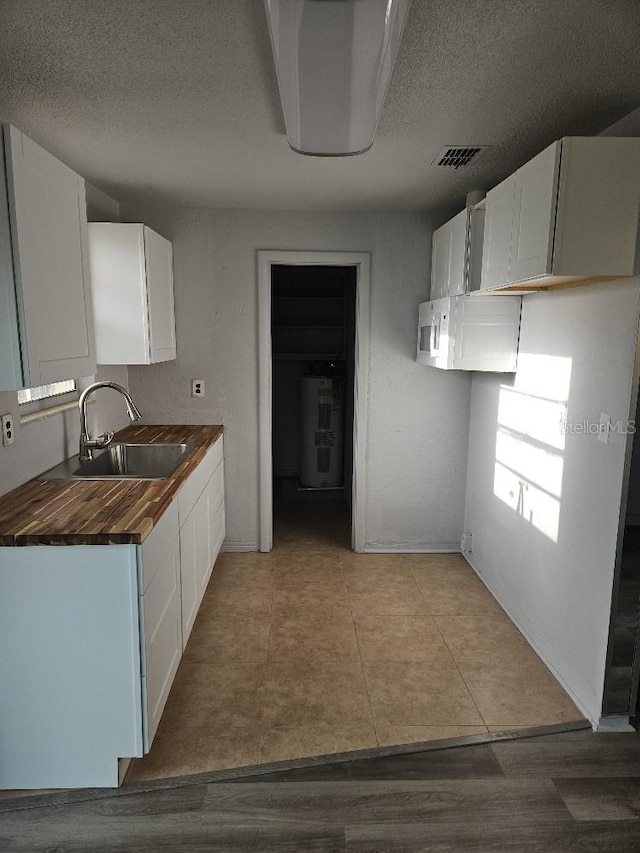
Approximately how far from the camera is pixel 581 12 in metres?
1.44

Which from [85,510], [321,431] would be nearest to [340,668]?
[85,510]

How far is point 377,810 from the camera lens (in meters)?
1.87

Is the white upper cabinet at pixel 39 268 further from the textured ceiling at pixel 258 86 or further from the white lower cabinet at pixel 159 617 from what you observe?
the white lower cabinet at pixel 159 617

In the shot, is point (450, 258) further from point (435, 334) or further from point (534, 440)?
point (534, 440)

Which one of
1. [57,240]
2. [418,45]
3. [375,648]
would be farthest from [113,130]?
[375,648]

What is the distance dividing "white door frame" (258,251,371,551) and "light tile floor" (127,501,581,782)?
0.38m

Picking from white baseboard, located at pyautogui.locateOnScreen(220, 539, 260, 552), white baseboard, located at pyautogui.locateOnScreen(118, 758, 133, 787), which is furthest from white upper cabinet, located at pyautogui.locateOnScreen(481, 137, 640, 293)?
white baseboard, located at pyautogui.locateOnScreen(220, 539, 260, 552)

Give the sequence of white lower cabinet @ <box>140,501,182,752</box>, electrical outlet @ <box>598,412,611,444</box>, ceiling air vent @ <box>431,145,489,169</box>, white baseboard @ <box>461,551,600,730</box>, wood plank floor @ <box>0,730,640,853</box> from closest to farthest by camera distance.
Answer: wood plank floor @ <box>0,730,640,853</box>, white lower cabinet @ <box>140,501,182,752</box>, electrical outlet @ <box>598,412,611,444</box>, white baseboard @ <box>461,551,600,730</box>, ceiling air vent @ <box>431,145,489,169</box>

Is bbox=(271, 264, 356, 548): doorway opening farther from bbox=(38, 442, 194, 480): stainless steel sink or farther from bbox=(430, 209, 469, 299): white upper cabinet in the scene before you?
bbox=(38, 442, 194, 480): stainless steel sink

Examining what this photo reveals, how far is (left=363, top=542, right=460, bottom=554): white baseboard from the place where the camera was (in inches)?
161

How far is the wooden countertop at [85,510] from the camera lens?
1785 mm

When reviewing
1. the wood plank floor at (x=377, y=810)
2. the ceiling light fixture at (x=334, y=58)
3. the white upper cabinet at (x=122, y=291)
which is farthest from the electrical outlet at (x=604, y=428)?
the white upper cabinet at (x=122, y=291)

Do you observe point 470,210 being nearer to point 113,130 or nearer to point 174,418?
point 113,130

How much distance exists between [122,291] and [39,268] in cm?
126
